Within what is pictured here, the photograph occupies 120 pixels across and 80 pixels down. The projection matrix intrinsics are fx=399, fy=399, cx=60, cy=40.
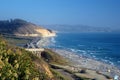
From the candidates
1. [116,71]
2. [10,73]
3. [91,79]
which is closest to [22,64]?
[10,73]

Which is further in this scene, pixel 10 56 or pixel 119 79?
pixel 119 79

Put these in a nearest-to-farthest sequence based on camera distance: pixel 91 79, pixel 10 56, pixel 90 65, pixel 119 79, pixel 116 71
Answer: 1. pixel 10 56
2. pixel 91 79
3. pixel 119 79
4. pixel 116 71
5. pixel 90 65

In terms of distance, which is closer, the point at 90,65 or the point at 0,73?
the point at 0,73

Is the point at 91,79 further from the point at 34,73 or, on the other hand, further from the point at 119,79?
the point at 34,73

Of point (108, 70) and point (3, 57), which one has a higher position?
point (3, 57)

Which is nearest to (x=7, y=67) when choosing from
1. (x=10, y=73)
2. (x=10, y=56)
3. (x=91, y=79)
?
(x=10, y=73)

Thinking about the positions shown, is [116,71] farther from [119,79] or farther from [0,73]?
[0,73]

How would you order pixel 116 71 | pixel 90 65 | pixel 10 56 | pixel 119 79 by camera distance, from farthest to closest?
pixel 90 65, pixel 116 71, pixel 119 79, pixel 10 56

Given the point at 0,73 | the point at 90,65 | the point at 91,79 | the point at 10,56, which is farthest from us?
the point at 90,65

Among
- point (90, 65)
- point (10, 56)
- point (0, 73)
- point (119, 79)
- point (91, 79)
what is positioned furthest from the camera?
point (90, 65)
